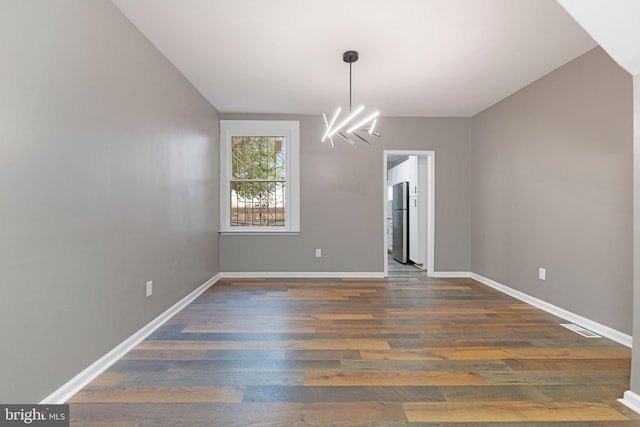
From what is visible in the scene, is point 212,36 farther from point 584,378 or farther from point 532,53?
point 584,378

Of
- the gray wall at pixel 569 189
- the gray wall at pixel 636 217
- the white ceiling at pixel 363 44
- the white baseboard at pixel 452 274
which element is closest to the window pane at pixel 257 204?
the white ceiling at pixel 363 44

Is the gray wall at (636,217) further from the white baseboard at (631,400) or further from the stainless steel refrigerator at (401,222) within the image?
the stainless steel refrigerator at (401,222)

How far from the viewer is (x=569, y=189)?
9.40 feet

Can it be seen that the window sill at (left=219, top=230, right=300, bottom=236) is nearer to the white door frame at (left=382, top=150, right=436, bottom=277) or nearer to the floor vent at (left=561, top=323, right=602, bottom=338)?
the white door frame at (left=382, top=150, right=436, bottom=277)

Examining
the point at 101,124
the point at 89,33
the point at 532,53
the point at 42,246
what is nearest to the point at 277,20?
the point at 89,33

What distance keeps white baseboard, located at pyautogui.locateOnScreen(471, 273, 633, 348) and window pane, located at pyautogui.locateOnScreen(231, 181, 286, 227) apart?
3.11 metres

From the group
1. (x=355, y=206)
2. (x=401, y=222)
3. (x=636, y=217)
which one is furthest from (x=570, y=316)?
(x=401, y=222)

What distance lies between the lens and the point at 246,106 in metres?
4.23

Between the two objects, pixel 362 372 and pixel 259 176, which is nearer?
pixel 362 372

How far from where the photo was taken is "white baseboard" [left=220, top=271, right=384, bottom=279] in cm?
460

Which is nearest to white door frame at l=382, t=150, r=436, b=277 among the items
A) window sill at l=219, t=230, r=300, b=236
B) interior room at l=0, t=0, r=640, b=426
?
interior room at l=0, t=0, r=640, b=426

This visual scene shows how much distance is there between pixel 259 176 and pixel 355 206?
1540mm

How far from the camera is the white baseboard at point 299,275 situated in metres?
4.60

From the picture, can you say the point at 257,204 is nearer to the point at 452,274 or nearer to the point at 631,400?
the point at 452,274
